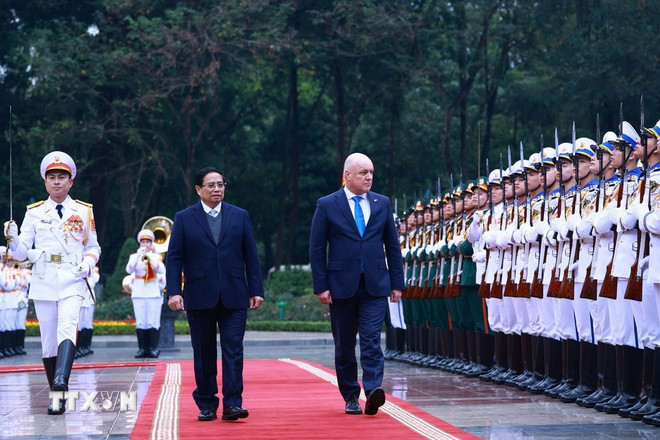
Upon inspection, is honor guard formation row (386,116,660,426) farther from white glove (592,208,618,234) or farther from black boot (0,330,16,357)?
black boot (0,330,16,357)

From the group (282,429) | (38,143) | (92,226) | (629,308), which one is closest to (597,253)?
(629,308)

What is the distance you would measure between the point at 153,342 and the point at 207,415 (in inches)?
484

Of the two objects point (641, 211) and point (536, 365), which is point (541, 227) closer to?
point (536, 365)

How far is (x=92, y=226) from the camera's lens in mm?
11555

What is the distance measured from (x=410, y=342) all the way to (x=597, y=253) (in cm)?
865

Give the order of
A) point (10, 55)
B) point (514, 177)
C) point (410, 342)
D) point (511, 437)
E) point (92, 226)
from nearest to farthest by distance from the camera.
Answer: point (511, 437) → point (92, 226) → point (514, 177) → point (410, 342) → point (10, 55)

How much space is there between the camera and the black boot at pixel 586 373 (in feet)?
36.6

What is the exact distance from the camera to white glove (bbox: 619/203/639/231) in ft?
31.8

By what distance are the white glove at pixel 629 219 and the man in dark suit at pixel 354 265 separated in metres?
1.94

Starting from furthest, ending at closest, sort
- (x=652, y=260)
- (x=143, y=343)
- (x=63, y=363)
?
(x=143, y=343) < (x=63, y=363) < (x=652, y=260)

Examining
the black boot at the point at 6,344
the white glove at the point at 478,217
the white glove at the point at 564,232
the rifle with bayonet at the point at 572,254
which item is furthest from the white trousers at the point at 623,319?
the black boot at the point at 6,344

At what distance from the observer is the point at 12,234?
35.2 ft

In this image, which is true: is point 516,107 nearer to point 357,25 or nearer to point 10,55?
point 357,25

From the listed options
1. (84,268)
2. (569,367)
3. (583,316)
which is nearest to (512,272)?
(569,367)
